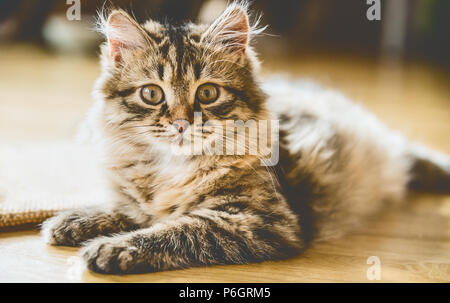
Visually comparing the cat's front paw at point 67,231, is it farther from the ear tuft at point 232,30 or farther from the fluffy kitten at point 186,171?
the ear tuft at point 232,30

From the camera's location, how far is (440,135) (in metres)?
2.66

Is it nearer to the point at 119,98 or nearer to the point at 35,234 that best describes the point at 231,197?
the point at 119,98

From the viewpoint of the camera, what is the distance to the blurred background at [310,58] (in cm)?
286

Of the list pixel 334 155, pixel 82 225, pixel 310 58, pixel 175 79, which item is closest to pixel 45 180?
pixel 82 225

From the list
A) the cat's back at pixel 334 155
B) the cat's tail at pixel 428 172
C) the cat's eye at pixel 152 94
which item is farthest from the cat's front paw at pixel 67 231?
the cat's tail at pixel 428 172

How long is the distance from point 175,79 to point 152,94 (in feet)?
0.25

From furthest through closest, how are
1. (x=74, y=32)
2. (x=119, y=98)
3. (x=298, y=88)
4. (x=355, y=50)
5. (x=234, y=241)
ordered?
(x=355, y=50)
(x=74, y=32)
(x=298, y=88)
(x=119, y=98)
(x=234, y=241)

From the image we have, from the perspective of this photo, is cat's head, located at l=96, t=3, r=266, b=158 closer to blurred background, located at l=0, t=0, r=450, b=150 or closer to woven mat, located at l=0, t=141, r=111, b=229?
woven mat, located at l=0, t=141, r=111, b=229

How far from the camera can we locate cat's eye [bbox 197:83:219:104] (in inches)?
52.4

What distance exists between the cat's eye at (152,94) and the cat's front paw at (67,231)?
15.8 inches

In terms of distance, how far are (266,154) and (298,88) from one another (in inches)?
31.7

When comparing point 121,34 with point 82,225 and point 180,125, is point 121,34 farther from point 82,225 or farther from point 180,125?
point 82,225

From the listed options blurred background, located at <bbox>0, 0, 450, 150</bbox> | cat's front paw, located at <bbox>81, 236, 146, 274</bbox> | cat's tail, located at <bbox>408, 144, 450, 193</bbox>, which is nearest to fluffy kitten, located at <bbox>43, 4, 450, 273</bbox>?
cat's front paw, located at <bbox>81, 236, 146, 274</bbox>

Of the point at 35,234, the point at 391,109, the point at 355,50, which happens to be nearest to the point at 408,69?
the point at 355,50
